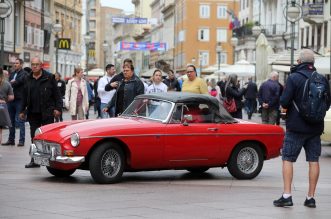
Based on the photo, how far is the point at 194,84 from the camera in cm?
1766

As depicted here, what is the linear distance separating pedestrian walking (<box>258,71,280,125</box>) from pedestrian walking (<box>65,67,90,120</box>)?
5553mm

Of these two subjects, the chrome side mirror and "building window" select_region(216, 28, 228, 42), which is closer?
the chrome side mirror

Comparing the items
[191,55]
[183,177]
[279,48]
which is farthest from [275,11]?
[183,177]

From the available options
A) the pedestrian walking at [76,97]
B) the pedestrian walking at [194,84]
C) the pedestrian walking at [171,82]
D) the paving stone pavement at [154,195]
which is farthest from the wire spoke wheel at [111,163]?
the pedestrian walking at [171,82]

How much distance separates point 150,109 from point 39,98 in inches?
95.0

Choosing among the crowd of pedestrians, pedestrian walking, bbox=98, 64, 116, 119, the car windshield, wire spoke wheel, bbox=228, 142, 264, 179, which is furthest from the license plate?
pedestrian walking, bbox=98, 64, 116, 119

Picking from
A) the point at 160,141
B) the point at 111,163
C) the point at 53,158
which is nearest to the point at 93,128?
the point at 111,163

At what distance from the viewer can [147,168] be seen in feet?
44.0

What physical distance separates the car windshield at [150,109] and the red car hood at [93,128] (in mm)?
225

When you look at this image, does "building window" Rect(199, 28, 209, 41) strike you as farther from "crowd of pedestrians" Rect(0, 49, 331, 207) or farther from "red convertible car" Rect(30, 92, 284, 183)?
"red convertible car" Rect(30, 92, 284, 183)

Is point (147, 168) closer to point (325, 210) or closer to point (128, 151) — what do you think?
point (128, 151)

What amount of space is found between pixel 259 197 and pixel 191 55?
10082cm

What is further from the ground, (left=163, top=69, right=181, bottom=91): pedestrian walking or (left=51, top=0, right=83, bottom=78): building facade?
(left=51, top=0, right=83, bottom=78): building facade

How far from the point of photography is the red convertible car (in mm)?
12859
